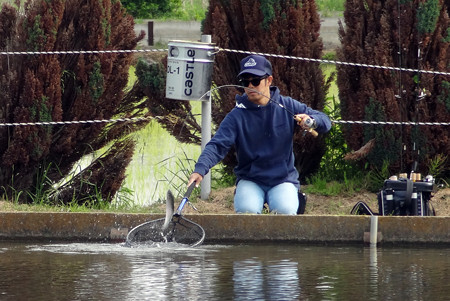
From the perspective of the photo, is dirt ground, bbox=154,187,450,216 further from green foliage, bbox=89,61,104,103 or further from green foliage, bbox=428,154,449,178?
green foliage, bbox=89,61,104,103

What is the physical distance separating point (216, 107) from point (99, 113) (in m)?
1.12

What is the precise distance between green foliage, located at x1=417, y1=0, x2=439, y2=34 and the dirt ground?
1.48m

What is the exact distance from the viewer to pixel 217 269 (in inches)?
289

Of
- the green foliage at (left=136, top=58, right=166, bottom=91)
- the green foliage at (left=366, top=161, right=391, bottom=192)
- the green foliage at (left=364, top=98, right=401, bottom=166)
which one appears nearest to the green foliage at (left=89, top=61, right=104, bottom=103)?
the green foliage at (left=136, top=58, right=166, bottom=91)

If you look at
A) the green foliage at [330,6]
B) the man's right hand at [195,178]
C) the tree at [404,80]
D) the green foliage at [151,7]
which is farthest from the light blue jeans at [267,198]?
the green foliage at [151,7]

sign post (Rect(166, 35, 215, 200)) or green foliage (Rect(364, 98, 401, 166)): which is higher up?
sign post (Rect(166, 35, 215, 200))

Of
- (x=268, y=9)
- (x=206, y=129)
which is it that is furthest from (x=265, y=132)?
(x=268, y=9)

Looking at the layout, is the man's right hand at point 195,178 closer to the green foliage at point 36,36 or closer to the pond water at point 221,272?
the pond water at point 221,272

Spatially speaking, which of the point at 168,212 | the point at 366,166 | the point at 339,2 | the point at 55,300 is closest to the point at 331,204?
the point at 366,166

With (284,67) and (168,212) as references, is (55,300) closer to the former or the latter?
(168,212)

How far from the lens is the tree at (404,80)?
10.2 meters

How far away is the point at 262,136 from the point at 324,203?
1669 millimetres

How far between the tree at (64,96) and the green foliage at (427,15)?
9.28 ft

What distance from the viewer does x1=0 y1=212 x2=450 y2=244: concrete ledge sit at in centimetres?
842
